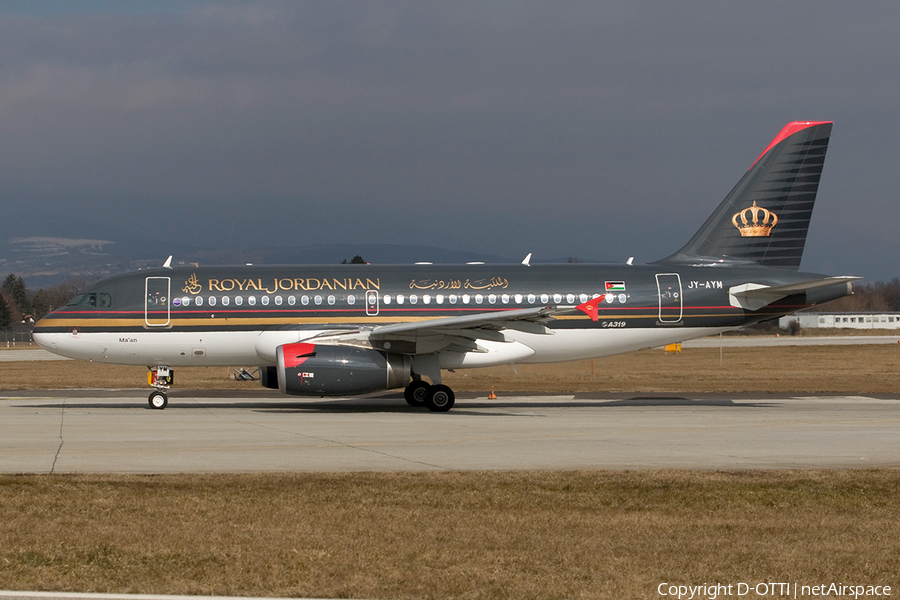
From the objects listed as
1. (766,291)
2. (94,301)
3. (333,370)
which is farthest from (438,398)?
(94,301)

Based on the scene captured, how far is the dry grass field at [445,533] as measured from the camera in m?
7.72

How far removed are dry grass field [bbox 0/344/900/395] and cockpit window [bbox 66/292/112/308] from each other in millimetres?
8925

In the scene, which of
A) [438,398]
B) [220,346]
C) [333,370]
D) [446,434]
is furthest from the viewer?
[220,346]

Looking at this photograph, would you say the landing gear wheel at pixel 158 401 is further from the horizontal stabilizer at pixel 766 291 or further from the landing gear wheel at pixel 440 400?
the horizontal stabilizer at pixel 766 291

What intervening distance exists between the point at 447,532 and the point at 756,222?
21498 mm

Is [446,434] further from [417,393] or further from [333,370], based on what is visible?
[417,393]

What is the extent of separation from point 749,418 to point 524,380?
15.0m

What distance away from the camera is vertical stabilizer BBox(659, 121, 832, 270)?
28.1 metres

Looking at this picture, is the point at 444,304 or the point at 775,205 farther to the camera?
the point at 775,205

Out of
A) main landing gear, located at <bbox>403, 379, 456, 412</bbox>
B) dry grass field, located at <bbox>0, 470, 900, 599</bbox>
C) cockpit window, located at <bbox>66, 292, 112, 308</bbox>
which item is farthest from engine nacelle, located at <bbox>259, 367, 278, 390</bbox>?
dry grass field, located at <bbox>0, 470, 900, 599</bbox>

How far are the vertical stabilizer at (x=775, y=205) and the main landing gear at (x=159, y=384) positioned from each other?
594 inches

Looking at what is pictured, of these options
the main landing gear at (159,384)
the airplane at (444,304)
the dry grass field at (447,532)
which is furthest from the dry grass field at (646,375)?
the dry grass field at (447,532)

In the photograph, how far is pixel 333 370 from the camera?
23406 mm

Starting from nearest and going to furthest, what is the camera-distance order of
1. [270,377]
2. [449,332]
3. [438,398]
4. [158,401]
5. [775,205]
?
[449,332]
[438,398]
[158,401]
[270,377]
[775,205]
